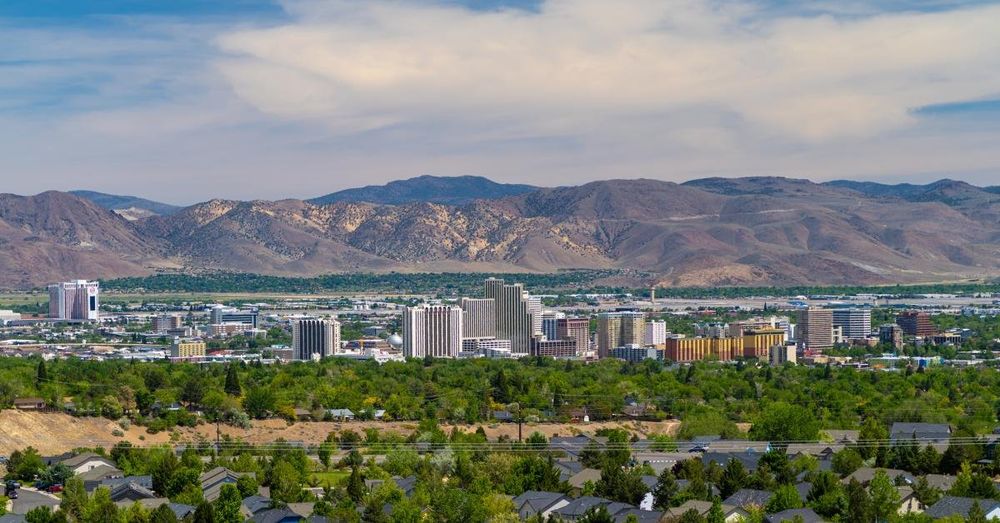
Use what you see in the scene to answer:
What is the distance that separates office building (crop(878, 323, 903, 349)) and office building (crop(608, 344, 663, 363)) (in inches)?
812

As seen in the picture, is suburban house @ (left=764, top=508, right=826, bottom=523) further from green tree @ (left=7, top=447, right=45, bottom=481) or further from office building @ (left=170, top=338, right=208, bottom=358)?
office building @ (left=170, top=338, right=208, bottom=358)

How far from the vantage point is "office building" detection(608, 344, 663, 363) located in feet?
485

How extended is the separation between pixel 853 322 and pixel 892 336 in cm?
1789

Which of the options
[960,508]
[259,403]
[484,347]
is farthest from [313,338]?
[960,508]

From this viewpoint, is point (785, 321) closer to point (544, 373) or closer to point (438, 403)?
point (544, 373)

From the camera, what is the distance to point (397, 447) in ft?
230

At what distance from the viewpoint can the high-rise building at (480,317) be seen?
169125 mm

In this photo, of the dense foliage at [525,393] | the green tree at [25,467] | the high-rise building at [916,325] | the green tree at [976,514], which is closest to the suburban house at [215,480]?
the green tree at [25,467]

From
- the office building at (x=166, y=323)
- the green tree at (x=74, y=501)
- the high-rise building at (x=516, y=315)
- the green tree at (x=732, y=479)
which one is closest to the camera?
the green tree at (x=74, y=501)

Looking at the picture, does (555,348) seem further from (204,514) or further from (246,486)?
(204,514)

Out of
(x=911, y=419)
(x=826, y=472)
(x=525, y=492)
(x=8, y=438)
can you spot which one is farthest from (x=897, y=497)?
(x=8, y=438)

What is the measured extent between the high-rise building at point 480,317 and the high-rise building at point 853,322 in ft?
107

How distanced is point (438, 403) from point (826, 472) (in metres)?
36.7

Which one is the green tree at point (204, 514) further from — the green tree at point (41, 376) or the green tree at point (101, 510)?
the green tree at point (41, 376)
